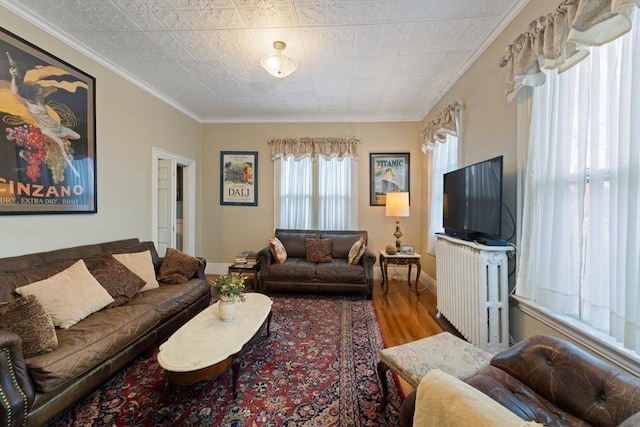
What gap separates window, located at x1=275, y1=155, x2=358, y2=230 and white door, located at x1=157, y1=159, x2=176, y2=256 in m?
1.65

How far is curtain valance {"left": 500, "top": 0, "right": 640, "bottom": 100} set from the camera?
126 centimetres

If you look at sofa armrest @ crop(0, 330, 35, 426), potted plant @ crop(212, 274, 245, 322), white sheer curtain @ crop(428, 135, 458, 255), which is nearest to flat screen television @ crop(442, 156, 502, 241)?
white sheer curtain @ crop(428, 135, 458, 255)

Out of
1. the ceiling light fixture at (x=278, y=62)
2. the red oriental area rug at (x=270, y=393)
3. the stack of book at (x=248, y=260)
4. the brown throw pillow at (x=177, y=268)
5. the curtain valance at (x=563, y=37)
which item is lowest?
the red oriental area rug at (x=270, y=393)

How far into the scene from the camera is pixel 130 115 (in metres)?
3.22

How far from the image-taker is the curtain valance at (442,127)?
311cm

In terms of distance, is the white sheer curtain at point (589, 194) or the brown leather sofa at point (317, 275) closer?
the white sheer curtain at point (589, 194)

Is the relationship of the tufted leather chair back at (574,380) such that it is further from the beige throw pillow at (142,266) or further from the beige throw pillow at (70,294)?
the beige throw pillow at (142,266)

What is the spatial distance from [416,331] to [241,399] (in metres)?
1.81

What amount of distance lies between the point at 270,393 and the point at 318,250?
93.1 inches

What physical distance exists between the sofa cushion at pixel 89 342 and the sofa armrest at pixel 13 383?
0.18ft

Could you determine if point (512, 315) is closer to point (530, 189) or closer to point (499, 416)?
point (530, 189)

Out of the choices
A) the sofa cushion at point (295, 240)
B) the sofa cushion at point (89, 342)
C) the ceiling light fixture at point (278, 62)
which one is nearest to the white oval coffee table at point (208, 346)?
the sofa cushion at point (89, 342)

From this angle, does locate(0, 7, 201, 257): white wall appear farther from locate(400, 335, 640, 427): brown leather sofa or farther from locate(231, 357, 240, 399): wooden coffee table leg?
locate(400, 335, 640, 427): brown leather sofa

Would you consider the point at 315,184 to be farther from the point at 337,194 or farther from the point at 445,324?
the point at 445,324
